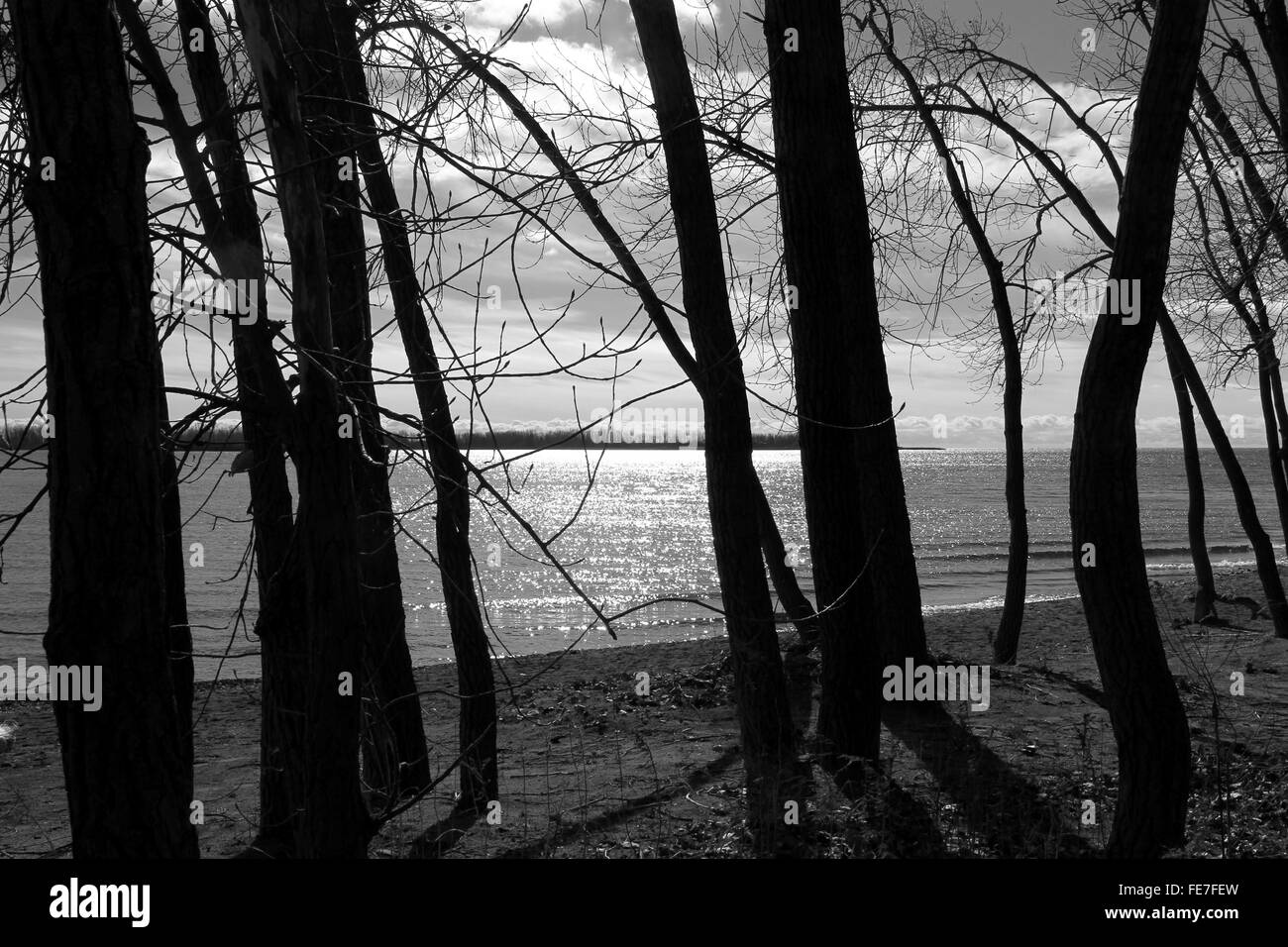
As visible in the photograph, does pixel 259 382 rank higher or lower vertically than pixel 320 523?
higher

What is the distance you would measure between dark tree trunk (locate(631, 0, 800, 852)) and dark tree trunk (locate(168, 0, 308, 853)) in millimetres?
2876

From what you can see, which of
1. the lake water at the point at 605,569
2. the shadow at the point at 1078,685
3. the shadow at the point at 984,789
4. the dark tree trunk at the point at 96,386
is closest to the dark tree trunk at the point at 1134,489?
the shadow at the point at 984,789

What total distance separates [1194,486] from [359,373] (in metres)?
16.2

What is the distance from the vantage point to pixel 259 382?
3824mm

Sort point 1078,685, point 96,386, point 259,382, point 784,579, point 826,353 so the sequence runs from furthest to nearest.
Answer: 1. point 784,579
2. point 1078,685
3. point 826,353
4. point 259,382
5. point 96,386

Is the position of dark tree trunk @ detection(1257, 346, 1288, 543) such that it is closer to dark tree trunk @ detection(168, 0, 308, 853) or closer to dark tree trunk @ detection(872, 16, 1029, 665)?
dark tree trunk @ detection(872, 16, 1029, 665)

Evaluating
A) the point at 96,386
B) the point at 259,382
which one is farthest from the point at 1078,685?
the point at 96,386

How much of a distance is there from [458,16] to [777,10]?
2855mm

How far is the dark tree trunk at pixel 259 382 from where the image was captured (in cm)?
328

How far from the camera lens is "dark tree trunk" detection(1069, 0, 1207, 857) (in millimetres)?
5090

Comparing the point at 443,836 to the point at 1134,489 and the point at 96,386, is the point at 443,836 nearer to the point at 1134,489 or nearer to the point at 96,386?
the point at 96,386

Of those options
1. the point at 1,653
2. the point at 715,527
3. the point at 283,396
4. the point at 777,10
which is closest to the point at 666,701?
the point at 715,527

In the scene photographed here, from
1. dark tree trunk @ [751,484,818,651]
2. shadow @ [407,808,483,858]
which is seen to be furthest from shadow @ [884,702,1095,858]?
dark tree trunk @ [751,484,818,651]
